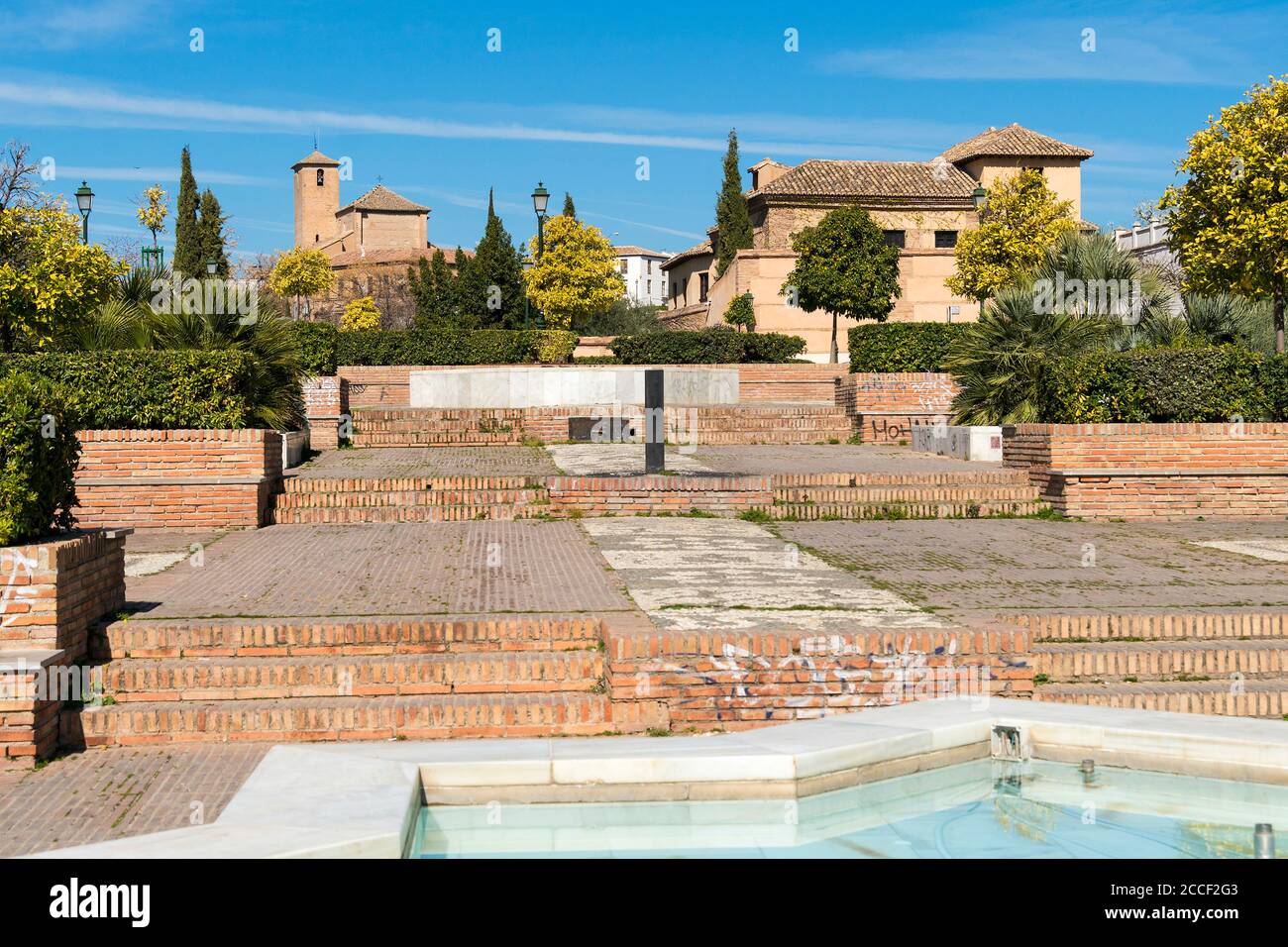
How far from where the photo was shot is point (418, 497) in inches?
516

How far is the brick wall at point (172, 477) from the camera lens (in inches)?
460

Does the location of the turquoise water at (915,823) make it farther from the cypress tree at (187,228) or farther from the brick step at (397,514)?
the cypress tree at (187,228)

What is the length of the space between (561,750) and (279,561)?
5.60 m

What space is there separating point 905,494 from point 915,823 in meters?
8.64

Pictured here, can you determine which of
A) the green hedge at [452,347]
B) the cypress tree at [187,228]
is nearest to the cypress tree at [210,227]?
the cypress tree at [187,228]

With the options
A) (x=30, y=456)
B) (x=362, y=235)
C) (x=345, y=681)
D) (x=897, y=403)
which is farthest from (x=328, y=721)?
(x=362, y=235)

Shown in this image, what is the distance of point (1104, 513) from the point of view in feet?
42.2

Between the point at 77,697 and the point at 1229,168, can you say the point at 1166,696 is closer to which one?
the point at 77,697

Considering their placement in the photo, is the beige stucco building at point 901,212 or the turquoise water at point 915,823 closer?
the turquoise water at point 915,823

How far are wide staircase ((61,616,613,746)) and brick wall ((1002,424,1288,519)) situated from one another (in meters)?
7.36

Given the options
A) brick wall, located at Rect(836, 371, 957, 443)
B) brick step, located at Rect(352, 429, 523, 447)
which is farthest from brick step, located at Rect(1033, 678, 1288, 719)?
brick step, located at Rect(352, 429, 523, 447)

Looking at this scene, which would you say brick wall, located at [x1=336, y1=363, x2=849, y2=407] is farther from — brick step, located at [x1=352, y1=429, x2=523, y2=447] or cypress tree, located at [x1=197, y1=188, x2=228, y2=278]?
cypress tree, located at [x1=197, y1=188, x2=228, y2=278]

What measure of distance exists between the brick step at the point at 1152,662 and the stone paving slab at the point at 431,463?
7671 mm
